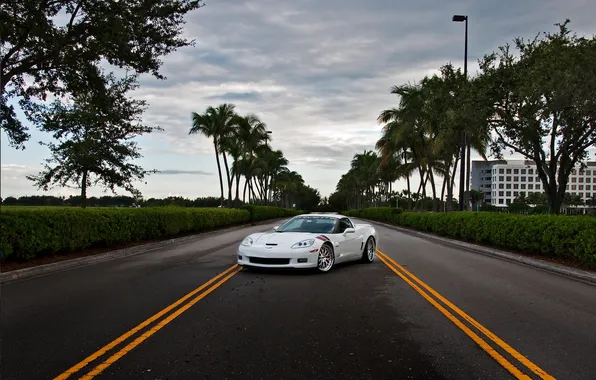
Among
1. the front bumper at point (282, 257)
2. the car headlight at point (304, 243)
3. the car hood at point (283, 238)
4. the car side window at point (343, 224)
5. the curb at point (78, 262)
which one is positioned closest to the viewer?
the curb at point (78, 262)

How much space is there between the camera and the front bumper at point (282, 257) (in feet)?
31.3

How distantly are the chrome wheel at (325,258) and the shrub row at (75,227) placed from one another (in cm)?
643

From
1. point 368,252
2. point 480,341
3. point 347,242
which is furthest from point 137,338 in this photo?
point 368,252

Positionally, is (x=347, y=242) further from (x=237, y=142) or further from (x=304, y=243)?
(x=237, y=142)

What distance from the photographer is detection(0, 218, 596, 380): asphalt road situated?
4254 millimetres

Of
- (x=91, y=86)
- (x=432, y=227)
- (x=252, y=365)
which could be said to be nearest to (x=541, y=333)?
(x=252, y=365)

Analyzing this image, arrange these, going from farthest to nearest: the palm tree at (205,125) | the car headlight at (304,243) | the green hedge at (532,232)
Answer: the palm tree at (205,125), the green hedge at (532,232), the car headlight at (304,243)

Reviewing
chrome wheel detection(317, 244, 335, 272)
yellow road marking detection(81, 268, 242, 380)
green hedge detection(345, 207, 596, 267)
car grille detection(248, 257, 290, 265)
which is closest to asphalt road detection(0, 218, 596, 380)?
yellow road marking detection(81, 268, 242, 380)

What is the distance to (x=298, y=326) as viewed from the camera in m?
Answer: 5.69

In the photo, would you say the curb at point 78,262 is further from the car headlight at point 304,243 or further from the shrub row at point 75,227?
the car headlight at point 304,243

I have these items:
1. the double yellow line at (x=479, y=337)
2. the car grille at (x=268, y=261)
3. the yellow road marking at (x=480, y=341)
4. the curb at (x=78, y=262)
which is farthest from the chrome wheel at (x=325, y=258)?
the curb at (x=78, y=262)

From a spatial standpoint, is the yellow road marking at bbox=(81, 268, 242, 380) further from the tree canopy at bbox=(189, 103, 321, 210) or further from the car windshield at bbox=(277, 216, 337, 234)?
the tree canopy at bbox=(189, 103, 321, 210)

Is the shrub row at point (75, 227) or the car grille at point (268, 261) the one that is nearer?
the car grille at point (268, 261)

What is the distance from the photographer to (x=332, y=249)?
10492 mm
